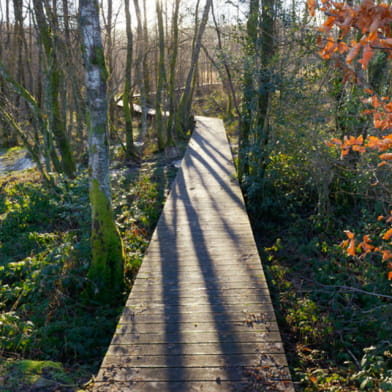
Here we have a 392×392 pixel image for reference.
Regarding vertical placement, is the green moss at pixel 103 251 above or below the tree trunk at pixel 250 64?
below

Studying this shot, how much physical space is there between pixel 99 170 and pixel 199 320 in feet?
7.89

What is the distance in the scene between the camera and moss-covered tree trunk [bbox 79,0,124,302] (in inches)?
193

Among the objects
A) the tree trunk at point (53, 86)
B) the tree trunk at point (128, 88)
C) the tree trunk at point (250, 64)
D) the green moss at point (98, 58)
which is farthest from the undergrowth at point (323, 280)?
the tree trunk at point (128, 88)

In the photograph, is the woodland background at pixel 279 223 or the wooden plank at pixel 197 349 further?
the woodland background at pixel 279 223

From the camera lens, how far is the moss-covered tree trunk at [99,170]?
4898mm

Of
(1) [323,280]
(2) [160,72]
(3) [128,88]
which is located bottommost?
(1) [323,280]

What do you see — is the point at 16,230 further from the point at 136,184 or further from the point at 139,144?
the point at 139,144

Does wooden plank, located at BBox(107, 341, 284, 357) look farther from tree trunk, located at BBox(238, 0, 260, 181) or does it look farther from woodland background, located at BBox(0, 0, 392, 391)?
tree trunk, located at BBox(238, 0, 260, 181)

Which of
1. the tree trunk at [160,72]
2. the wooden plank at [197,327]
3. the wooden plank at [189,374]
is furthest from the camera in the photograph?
the tree trunk at [160,72]

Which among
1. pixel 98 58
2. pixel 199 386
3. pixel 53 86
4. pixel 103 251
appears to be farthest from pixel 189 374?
pixel 53 86

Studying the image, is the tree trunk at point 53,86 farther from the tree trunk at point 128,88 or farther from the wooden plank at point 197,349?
the wooden plank at point 197,349

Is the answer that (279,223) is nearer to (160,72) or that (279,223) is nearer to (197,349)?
(197,349)

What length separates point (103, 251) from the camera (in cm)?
540

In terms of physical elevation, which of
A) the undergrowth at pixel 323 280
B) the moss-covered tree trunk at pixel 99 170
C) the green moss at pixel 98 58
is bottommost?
the undergrowth at pixel 323 280
